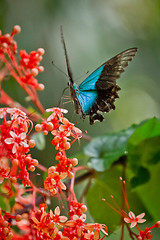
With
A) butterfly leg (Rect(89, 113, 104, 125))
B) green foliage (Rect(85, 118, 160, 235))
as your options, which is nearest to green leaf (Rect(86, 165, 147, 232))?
green foliage (Rect(85, 118, 160, 235))

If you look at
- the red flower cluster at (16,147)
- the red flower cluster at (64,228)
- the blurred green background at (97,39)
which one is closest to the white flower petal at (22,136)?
the red flower cluster at (16,147)

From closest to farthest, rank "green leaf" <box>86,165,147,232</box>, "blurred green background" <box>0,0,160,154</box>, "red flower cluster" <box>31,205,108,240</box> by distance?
1. "red flower cluster" <box>31,205,108,240</box>
2. "green leaf" <box>86,165,147,232</box>
3. "blurred green background" <box>0,0,160,154</box>

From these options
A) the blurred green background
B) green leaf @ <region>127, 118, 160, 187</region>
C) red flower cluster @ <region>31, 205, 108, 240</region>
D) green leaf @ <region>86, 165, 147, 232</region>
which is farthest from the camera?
the blurred green background

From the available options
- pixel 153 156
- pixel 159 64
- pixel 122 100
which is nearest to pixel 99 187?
pixel 153 156

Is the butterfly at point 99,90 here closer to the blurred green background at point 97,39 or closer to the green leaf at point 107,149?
the green leaf at point 107,149

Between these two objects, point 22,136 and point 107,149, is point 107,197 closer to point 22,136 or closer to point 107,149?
point 107,149

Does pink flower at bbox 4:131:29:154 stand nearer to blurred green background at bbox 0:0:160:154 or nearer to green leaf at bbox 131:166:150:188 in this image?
green leaf at bbox 131:166:150:188

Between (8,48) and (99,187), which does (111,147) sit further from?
(8,48)
